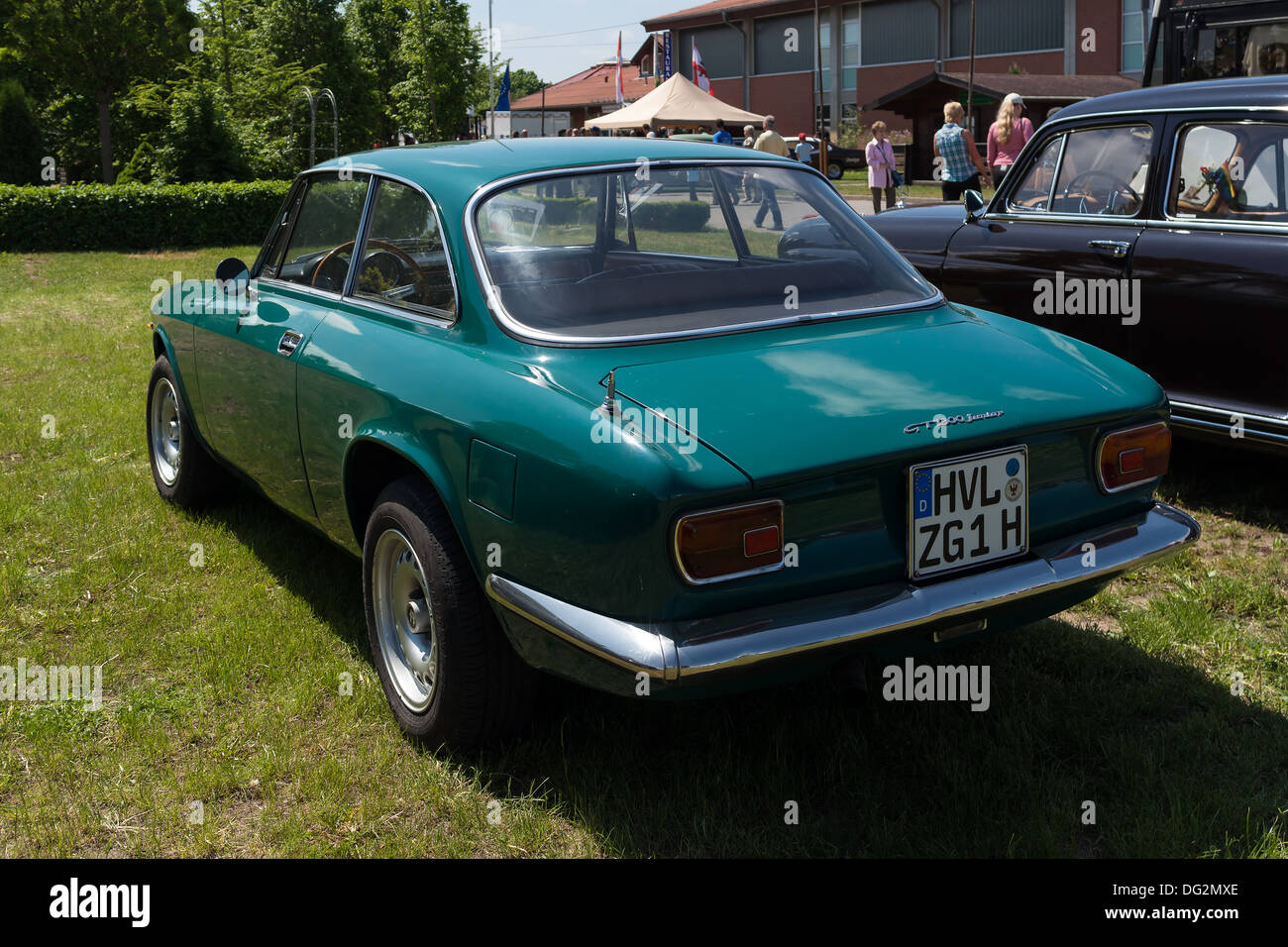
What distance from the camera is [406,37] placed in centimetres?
4434

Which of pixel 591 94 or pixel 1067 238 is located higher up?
pixel 591 94

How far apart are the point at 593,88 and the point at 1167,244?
221 feet

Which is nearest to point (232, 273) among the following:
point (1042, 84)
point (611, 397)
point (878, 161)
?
point (611, 397)

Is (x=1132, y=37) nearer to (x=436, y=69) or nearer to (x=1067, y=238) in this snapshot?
(x=436, y=69)

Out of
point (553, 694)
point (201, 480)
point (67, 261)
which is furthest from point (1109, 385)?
point (67, 261)

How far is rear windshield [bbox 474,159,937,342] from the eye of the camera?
10.5 feet

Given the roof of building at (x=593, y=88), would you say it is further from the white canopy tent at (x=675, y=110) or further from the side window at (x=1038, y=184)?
the side window at (x=1038, y=184)

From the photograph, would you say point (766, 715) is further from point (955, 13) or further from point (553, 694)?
point (955, 13)

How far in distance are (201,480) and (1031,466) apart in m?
3.67

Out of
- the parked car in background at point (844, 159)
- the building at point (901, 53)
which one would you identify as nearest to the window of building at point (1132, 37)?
the building at point (901, 53)

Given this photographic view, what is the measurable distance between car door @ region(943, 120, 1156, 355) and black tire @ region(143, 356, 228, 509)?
3731 millimetres

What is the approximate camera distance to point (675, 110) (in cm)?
2742

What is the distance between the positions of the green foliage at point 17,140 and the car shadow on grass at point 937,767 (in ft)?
80.6

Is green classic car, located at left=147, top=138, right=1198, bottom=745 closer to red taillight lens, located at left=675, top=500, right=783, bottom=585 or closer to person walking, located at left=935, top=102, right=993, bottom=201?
red taillight lens, located at left=675, top=500, right=783, bottom=585
